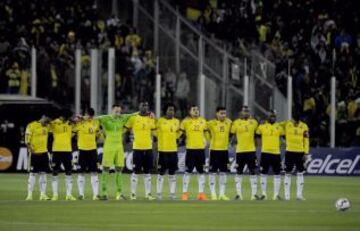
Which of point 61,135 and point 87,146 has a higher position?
point 61,135

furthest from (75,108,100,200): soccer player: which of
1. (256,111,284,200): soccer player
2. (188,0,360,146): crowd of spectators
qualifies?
(188,0,360,146): crowd of spectators

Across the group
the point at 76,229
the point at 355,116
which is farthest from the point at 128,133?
the point at 76,229

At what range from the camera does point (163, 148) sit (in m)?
32.3

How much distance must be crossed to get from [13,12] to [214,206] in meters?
18.7

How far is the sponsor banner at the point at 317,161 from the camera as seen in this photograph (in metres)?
42.0

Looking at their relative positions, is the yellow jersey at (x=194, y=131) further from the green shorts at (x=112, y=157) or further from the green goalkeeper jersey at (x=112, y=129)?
the green shorts at (x=112, y=157)

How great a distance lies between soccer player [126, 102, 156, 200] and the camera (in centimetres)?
3192

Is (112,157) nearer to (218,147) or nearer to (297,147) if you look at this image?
(218,147)

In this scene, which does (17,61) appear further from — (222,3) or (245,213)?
(245,213)

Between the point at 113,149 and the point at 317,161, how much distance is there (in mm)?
12858

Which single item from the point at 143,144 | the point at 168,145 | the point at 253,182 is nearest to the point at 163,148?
the point at 168,145

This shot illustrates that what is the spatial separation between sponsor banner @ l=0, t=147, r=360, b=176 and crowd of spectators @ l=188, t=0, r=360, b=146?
0.49m

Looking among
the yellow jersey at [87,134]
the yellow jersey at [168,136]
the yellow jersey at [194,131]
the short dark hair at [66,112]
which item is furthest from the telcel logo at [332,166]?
the yellow jersey at [87,134]

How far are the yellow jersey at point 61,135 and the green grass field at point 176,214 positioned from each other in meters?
1.61
